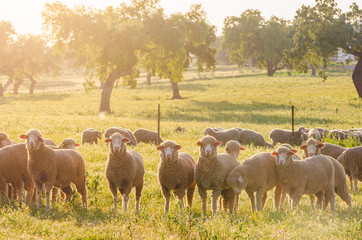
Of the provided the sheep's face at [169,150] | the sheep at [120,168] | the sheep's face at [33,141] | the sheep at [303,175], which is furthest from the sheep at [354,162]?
the sheep's face at [33,141]

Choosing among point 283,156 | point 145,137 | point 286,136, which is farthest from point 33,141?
point 286,136

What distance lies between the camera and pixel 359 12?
1436 inches

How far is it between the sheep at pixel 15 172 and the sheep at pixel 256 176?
14.7 ft

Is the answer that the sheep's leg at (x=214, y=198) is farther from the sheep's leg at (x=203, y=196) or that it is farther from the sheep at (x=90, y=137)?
the sheep at (x=90, y=137)

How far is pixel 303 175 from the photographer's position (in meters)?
9.07

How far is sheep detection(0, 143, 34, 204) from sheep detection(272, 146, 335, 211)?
17.9 ft

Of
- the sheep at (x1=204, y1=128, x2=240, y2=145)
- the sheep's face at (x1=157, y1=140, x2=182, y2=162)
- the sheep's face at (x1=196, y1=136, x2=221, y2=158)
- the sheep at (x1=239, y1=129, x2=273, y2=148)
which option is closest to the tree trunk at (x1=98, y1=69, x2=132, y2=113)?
the sheep at (x1=204, y1=128, x2=240, y2=145)

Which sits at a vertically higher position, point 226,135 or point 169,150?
point 169,150

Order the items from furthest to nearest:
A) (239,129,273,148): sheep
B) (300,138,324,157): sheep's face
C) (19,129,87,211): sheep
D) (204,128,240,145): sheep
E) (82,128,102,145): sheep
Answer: (204,128,240,145): sheep → (239,129,273,148): sheep → (82,128,102,145): sheep → (300,138,324,157): sheep's face → (19,129,87,211): sheep

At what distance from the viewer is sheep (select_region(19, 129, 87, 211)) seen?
901 centimetres

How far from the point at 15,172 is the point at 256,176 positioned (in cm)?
524

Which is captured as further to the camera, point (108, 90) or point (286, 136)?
point (108, 90)

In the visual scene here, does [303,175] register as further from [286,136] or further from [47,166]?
[286,136]

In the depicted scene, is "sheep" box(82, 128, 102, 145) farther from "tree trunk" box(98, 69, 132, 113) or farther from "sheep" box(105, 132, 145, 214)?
"tree trunk" box(98, 69, 132, 113)
